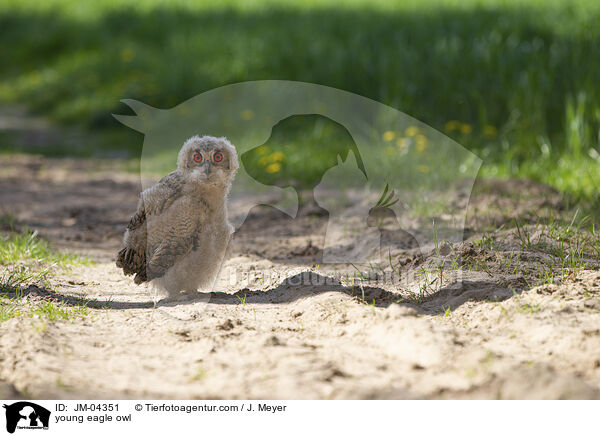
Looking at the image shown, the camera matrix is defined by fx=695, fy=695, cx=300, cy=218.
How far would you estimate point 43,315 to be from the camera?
3.56 meters

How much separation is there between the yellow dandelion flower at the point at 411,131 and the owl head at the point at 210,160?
449cm

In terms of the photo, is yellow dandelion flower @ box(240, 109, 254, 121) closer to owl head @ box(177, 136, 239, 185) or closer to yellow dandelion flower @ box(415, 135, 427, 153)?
yellow dandelion flower @ box(415, 135, 427, 153)

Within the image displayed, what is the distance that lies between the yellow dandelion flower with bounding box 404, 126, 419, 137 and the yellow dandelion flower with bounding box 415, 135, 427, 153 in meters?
0.08

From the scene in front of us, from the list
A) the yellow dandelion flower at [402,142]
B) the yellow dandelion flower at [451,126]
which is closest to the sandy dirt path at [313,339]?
the yellow dandelion flower at [402,142]

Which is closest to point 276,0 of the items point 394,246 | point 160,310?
point 394,246

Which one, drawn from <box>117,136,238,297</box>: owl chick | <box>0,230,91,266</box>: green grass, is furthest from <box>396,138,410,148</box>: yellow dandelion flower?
<box>117,136,238,297</box>: owl chick

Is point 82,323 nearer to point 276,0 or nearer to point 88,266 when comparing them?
point 88,266

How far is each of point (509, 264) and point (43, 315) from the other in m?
2.59

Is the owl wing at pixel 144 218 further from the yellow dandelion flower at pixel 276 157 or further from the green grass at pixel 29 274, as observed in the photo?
the yellow dandelion flower at pixel 276 157

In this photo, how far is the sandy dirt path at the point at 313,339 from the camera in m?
2.68

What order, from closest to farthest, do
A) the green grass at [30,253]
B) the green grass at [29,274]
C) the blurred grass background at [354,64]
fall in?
the green grass at [29,274] < the green grass at [30,253] < the blurred grass background at [354,64]

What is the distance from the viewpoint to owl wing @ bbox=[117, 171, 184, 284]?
391 centimetres
